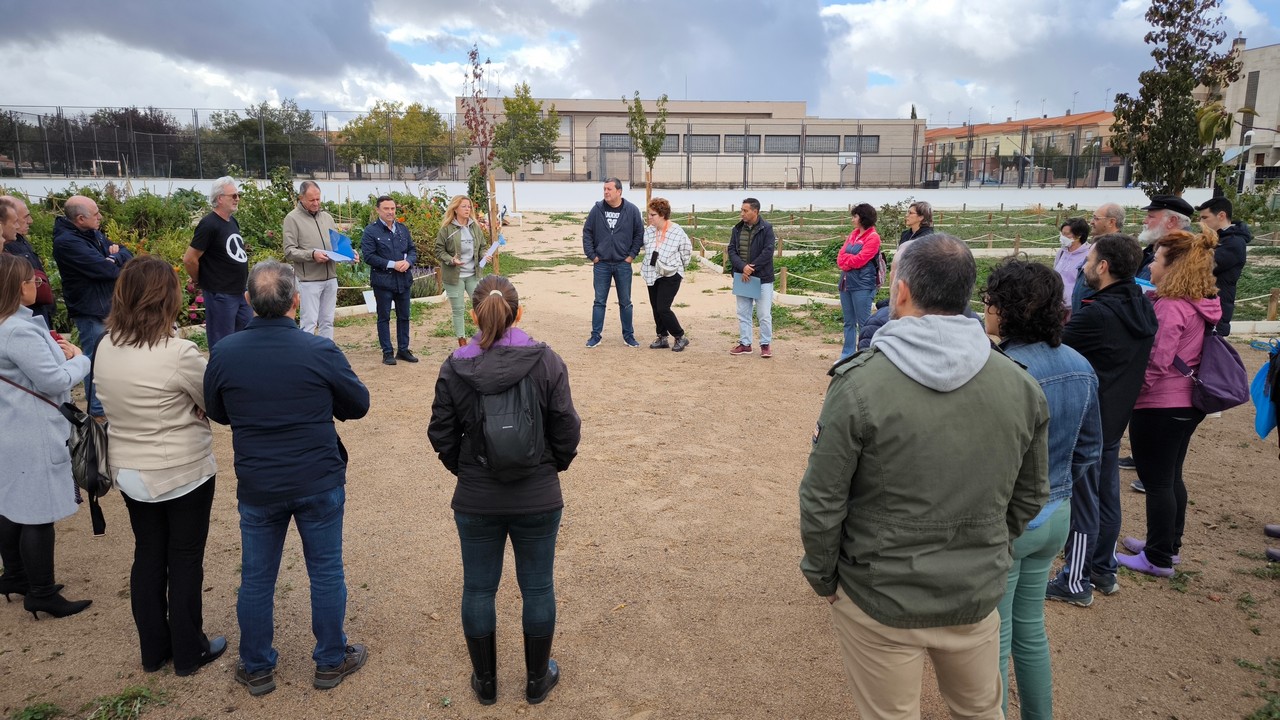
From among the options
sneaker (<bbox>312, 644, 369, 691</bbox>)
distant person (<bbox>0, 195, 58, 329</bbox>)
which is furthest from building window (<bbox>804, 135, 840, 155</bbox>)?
sneaker (<bbox>312, 644, 369, 691</bbox>)

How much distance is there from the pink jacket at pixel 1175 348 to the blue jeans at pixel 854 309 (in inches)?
164

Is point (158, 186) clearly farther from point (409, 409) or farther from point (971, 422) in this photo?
point (971, 422)

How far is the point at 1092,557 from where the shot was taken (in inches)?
161

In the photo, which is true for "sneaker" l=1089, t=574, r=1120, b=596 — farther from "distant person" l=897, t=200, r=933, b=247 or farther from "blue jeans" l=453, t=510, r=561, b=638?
"distant person" l=897, t=200, r=933, b=247

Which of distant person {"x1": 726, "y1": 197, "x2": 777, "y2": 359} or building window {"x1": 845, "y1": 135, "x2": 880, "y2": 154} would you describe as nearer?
distant person {"x1": 726, "y1": 197, "x2": 777, "y2": 359}

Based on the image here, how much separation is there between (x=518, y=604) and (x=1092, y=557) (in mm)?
3021

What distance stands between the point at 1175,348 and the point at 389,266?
7.32 metres

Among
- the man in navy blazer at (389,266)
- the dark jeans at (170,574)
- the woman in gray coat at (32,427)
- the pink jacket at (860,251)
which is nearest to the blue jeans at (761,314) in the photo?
the pink jacket at (860,251)

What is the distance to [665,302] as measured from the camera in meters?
9.63

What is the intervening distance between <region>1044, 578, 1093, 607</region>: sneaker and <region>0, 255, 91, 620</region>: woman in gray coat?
492 cm

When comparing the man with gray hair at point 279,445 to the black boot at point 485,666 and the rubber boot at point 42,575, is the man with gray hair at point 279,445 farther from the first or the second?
the rubber boot at point 42,575

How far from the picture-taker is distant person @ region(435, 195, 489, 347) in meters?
8.88

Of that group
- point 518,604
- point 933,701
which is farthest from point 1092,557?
point 518,604

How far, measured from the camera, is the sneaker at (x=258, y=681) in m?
3.32
